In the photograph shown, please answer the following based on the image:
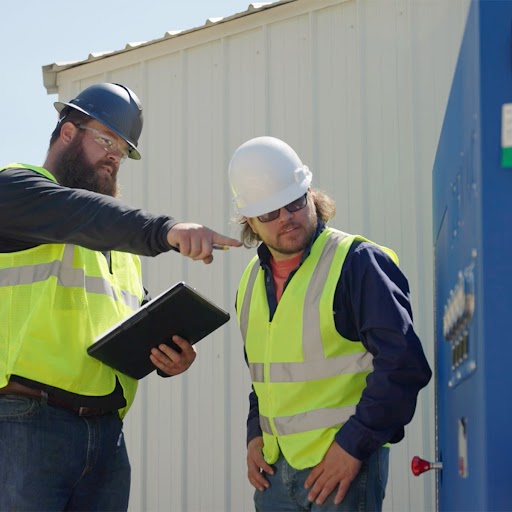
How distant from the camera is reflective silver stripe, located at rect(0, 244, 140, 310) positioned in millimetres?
3469

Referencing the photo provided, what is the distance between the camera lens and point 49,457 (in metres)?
3.33

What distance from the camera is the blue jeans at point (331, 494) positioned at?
10.5 ft

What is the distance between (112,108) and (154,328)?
1.02 meters

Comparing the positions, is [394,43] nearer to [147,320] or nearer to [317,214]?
[317,214]

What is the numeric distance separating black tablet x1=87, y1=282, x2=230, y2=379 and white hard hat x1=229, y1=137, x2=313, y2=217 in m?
0.42

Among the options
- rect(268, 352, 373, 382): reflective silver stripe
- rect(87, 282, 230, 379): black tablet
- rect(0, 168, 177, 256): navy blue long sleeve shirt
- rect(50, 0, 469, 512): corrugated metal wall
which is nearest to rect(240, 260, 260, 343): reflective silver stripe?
rect(87, 282, 230, 379): black tablet

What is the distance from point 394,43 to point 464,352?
294 centimetres

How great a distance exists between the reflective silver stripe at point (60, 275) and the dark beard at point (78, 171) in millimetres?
350

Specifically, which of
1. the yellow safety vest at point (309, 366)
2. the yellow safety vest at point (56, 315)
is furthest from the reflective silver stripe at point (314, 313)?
the yellow safety vest at point (56, 315)

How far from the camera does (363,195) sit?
198 inches

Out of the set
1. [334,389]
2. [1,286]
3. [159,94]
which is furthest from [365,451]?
[159,94]

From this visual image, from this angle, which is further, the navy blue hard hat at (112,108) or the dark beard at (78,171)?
the navy blue hard hat at (112,108)

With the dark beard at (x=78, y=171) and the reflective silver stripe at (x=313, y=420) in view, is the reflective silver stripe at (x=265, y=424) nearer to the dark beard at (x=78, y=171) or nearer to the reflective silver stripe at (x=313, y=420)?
the reflective silver stripe at (x=313, y=420)

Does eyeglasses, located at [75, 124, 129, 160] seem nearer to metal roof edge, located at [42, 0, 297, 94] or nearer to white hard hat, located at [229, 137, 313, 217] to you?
white hard hat, located at [229, 137, 313, 217]
